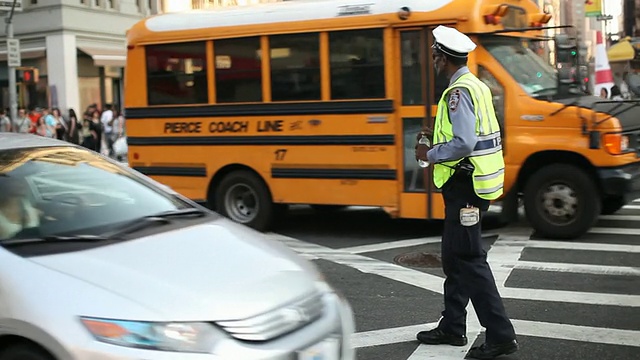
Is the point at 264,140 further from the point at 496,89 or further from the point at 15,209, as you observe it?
the point at 15,209

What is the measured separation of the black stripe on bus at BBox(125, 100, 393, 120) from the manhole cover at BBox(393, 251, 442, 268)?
5.48ft

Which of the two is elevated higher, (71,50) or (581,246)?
(71,50)

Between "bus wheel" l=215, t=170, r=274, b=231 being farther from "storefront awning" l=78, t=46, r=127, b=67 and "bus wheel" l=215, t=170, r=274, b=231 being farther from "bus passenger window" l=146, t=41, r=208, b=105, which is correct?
"storefront awning" l=78, t=46, r=127, b=67

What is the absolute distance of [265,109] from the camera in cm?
936

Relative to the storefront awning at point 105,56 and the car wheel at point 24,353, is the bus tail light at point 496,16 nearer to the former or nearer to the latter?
Result: the car wheel at point 24,353

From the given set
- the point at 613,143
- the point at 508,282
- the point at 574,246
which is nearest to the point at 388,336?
the point at 508,282

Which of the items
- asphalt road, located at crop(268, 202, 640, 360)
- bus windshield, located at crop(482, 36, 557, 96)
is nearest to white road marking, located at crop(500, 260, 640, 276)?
asphalt road, located at crop(268, 202, 640, 360)

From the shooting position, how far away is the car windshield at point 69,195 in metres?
3.97

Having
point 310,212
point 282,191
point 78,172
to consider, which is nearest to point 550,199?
point 282,191

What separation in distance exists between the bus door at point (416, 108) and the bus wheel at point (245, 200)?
1875 millimetres

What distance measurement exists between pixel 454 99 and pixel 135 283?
2.34m

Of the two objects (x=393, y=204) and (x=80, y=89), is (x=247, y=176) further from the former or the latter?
(x=80, y=89)

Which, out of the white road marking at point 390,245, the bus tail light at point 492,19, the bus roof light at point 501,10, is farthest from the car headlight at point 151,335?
the bus roof light at point 501,10

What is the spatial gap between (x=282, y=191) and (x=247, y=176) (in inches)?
21.8
